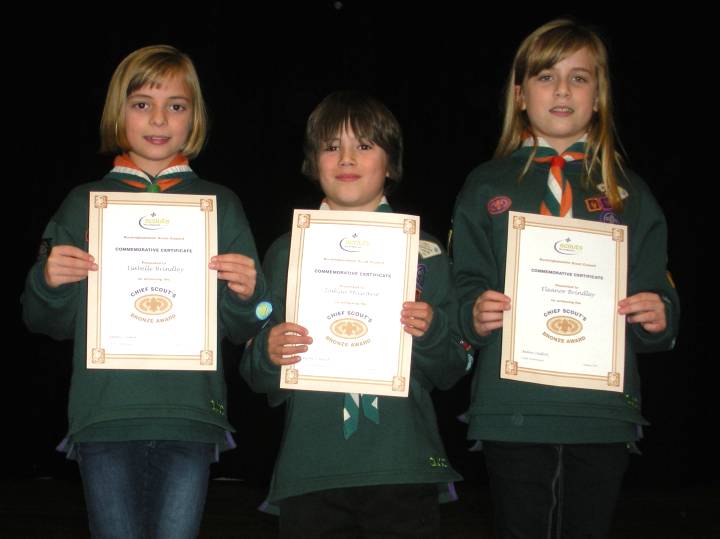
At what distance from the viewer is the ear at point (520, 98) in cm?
253

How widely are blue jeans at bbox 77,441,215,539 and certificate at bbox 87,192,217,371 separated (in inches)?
8.8

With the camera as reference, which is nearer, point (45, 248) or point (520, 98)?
point (45, 248)

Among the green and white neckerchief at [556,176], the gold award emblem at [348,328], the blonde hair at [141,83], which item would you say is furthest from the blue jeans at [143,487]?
the green and white neckerchief at [556,176]

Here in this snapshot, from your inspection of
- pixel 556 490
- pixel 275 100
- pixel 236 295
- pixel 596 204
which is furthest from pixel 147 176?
pixel 275 100

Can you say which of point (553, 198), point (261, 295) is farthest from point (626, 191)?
point (261, 295)

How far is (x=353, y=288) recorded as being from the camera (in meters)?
2.26

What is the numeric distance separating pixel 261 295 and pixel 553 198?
32.2 inches

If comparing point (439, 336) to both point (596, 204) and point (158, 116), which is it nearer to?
point (596, 204)

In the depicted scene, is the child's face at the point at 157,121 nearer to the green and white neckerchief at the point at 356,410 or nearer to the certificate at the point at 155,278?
the certificate at the point at 155,278

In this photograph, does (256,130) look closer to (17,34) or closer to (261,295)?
(17,34)

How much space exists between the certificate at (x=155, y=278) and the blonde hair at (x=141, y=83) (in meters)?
0.26

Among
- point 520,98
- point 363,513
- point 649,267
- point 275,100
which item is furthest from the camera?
point 275,100

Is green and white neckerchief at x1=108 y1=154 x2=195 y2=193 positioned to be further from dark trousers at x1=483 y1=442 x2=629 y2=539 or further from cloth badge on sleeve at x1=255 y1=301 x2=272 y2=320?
dark trousers at x1=483 y1=442 x2=629 y2=539

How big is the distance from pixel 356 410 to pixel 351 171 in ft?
2.07
